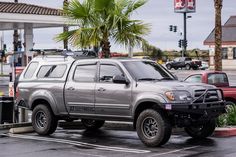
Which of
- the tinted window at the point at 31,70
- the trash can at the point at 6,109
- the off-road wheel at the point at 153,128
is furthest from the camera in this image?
the trash can at the point at 6,109

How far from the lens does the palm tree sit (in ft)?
56.5

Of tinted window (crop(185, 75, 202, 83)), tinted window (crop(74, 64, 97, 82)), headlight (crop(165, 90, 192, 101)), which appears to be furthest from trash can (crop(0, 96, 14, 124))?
headlight (crop(165, 90, 192, 101))

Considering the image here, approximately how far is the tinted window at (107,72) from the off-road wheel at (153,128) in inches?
54.1

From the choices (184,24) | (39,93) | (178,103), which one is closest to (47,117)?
(39,93)

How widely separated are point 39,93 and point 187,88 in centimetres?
427

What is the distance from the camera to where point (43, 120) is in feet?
48.0

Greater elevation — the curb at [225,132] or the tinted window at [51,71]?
the tinted window at [51,71]

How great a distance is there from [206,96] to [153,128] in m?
1.35

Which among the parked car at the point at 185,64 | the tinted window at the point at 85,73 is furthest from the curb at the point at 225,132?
the parked car at the point at 185,64

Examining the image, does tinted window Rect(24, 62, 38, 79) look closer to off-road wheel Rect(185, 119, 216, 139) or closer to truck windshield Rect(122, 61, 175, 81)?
truck windshield Rect(122, 61, 175, 81)

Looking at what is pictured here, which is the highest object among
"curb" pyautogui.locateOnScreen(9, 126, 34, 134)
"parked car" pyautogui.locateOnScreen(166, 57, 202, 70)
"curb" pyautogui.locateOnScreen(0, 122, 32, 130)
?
"parked car" pyautogui.locateOnScreen(166, 57, 202, 70)

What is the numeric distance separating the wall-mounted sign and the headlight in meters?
80.0

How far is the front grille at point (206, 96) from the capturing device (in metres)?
12.1

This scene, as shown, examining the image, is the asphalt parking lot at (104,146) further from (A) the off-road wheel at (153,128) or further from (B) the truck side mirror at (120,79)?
(B) the truck side mirror at (120,79)
